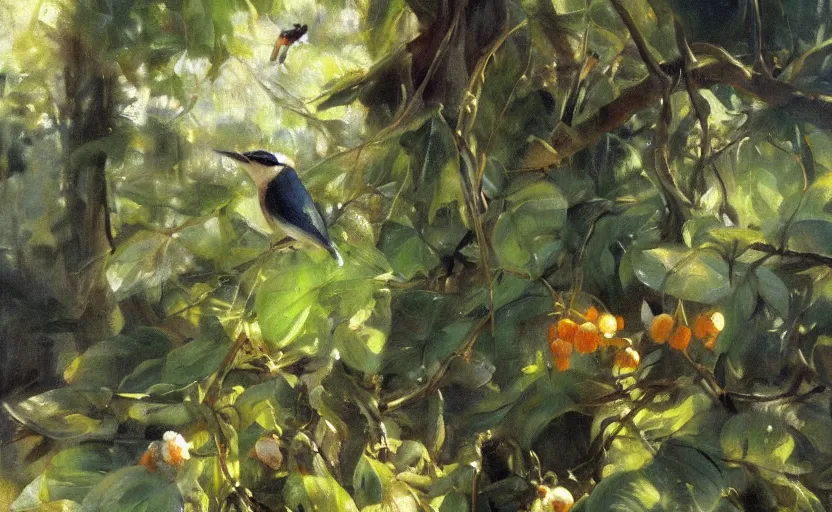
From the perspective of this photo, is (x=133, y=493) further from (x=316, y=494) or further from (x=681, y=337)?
(x=681, y=337)

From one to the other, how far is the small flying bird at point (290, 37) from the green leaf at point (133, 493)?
60 centimetres

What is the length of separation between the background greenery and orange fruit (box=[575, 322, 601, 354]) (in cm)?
4

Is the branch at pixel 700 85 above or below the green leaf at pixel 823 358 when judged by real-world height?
above

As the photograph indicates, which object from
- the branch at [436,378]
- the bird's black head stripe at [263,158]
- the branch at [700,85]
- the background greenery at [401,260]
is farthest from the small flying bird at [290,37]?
the branch at [436,378]

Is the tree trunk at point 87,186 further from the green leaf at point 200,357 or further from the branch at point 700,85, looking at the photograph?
the branch at point 700,85

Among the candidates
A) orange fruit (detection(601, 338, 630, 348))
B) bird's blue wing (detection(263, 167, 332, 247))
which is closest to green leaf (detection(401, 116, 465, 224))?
bird's blue wing (detection(263, 167, 332, 247))

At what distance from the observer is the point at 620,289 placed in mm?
1010

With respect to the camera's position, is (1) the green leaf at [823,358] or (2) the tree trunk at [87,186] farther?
(2) the tree trunk at [87,186]

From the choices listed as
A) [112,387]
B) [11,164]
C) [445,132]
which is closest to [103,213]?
[11,164]

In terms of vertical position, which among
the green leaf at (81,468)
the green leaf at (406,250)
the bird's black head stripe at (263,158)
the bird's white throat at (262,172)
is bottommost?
the green leaf at (81,468)

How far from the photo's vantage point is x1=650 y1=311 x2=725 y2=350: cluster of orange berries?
982 millimetres

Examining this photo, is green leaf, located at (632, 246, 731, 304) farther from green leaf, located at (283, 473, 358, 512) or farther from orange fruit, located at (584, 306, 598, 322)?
green leaf, located at (283, 473, 358, 512)

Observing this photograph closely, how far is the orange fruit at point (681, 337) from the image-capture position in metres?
0.98

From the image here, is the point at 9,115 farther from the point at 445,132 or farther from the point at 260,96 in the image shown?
the point at 445,132
